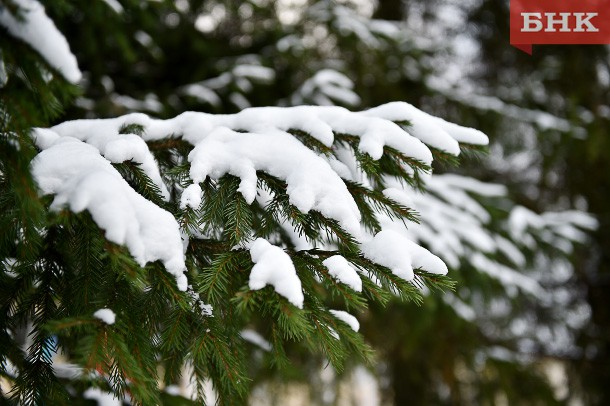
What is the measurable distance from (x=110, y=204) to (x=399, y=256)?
75 centimetres

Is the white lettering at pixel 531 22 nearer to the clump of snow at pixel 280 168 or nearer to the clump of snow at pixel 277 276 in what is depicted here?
the clump of snow at pixel 280 168

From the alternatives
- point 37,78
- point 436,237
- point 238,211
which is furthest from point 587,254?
point 37,78

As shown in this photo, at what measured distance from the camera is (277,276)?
1.04 metres

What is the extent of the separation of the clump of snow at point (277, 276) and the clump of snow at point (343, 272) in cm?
13

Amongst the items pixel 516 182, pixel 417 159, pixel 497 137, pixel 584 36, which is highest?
pixel 417 159

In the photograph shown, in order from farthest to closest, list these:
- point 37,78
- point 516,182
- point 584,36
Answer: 1. point 516,182
2. point 584,36
3. point 37,78

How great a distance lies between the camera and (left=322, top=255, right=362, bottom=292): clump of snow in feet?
3.67

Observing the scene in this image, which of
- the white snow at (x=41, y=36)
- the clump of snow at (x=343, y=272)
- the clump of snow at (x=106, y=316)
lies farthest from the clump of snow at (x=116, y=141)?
the clump of snow at (x=343, y=272)

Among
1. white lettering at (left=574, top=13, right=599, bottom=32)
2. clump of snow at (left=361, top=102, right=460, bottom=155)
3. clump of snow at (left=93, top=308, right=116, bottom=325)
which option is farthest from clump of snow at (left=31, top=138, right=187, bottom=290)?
white lettering at (left=574, top=13, right=599, bottom=32)

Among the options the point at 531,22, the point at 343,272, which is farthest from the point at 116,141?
the point at 531,22

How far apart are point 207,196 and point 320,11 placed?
2875 millimetres

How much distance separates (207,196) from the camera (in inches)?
51.8

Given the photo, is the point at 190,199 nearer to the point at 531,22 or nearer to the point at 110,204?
the point at 110,204

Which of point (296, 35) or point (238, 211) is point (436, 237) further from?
point (296, 35)
